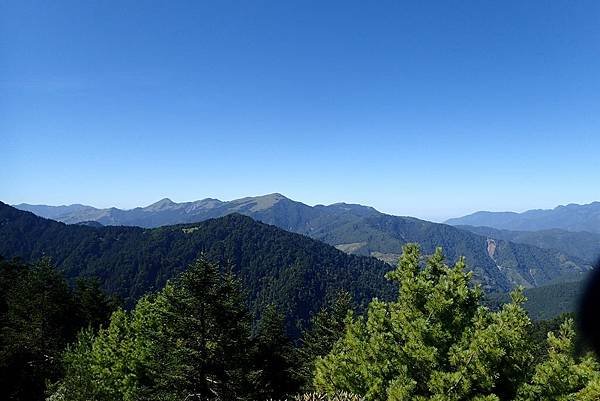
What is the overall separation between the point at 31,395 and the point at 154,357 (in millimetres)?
19620

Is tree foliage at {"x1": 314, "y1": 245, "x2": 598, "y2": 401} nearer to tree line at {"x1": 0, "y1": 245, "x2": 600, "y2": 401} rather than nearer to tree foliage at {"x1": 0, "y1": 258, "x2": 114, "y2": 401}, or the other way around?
tree line at {"x1": 0, "y1": 245, "x2": 600, "y2": 401}

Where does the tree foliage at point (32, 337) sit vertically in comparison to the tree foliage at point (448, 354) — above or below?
below

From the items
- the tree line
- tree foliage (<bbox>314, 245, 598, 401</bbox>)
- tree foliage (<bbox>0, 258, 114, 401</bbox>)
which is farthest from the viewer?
tree foliage (<bbox>0, 258, 114, 401</bbox>)

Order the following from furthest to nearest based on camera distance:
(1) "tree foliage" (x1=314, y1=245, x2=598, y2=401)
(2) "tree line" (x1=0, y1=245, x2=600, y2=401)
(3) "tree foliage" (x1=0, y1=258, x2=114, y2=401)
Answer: (3) "tree foliage" (x1=0, y1=258, x2=114, y2=401) → (2) "tree line" (x1=0, y1=245, x2=600, y2=401) → (1) "tree foliage" (x1=314, y1=245, x2=598, y2=401)

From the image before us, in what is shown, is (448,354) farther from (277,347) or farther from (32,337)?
(32,337)

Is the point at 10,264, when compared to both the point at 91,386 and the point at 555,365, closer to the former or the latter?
the point at 91,386

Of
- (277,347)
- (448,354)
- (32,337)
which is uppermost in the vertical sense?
(448,354)

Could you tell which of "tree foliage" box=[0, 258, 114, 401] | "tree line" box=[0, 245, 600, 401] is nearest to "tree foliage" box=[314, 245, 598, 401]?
"tree line" box=[0, 245, 600, 401]

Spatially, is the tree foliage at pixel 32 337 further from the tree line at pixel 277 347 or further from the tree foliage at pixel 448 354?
the tree foliage at pixel 448 354

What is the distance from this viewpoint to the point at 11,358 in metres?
34.5

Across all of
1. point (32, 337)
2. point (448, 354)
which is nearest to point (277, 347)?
point (32, 337)

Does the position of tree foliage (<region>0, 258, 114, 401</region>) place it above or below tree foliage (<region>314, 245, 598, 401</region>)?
below

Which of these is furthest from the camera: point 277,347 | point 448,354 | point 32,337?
point 277,347

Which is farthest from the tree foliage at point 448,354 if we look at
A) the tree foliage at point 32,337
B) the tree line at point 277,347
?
the tree foliage at point 32,337
